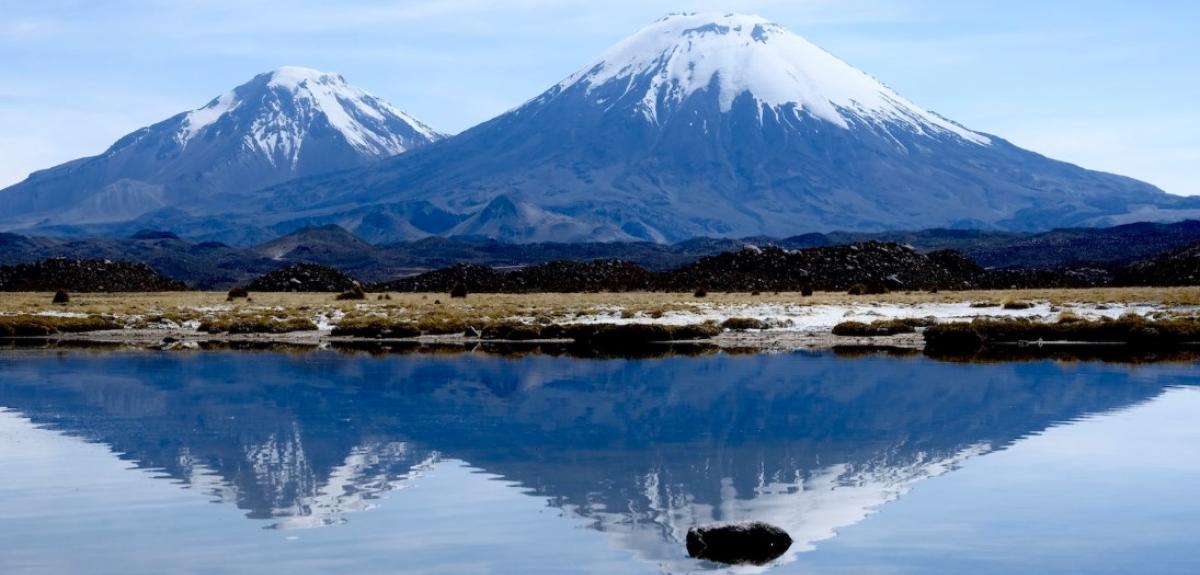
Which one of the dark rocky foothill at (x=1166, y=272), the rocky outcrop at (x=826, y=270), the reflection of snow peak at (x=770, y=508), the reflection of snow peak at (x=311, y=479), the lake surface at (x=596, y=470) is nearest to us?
the lake surface at (x=596, y=470)

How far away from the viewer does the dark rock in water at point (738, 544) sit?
12391 millimetres

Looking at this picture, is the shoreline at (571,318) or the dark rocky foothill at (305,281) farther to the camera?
the dark rocky foothill at (305,281)

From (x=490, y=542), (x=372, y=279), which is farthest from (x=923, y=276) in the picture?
(x=372, y=279)

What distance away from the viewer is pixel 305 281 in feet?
274

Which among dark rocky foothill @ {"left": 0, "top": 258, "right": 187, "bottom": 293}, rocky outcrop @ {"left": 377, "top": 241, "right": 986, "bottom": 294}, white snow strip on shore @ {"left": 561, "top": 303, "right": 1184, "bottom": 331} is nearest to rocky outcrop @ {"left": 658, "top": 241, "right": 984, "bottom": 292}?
rocky outcrop @ {"left": 377, "top": 241, "right": 986, "bottom": 294}

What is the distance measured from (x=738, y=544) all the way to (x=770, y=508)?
94.2 inches

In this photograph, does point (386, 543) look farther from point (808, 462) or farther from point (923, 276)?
point (923, 276)

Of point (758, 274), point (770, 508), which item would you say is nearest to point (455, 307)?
point (758, 274)

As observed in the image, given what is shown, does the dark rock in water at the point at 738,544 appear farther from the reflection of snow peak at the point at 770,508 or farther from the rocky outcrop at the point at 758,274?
the rocky outcrop at the point at 758,274

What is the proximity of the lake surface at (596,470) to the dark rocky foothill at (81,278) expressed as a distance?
56.8 m

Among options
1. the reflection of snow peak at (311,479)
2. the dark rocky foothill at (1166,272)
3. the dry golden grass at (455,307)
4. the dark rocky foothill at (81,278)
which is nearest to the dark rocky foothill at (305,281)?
the dark rocky foothill at (81,278)

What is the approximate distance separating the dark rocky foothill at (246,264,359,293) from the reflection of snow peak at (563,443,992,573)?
66452 millimetres

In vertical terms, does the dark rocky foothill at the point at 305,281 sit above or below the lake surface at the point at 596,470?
above

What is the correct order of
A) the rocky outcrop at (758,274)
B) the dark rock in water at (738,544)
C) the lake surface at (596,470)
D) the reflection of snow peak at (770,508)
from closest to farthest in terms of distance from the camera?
the dark rock in water at (738,544) → the lake surface at (596,470) → the reflection of snow peak at (770,508) → the rocky outcrop at (758,274)
